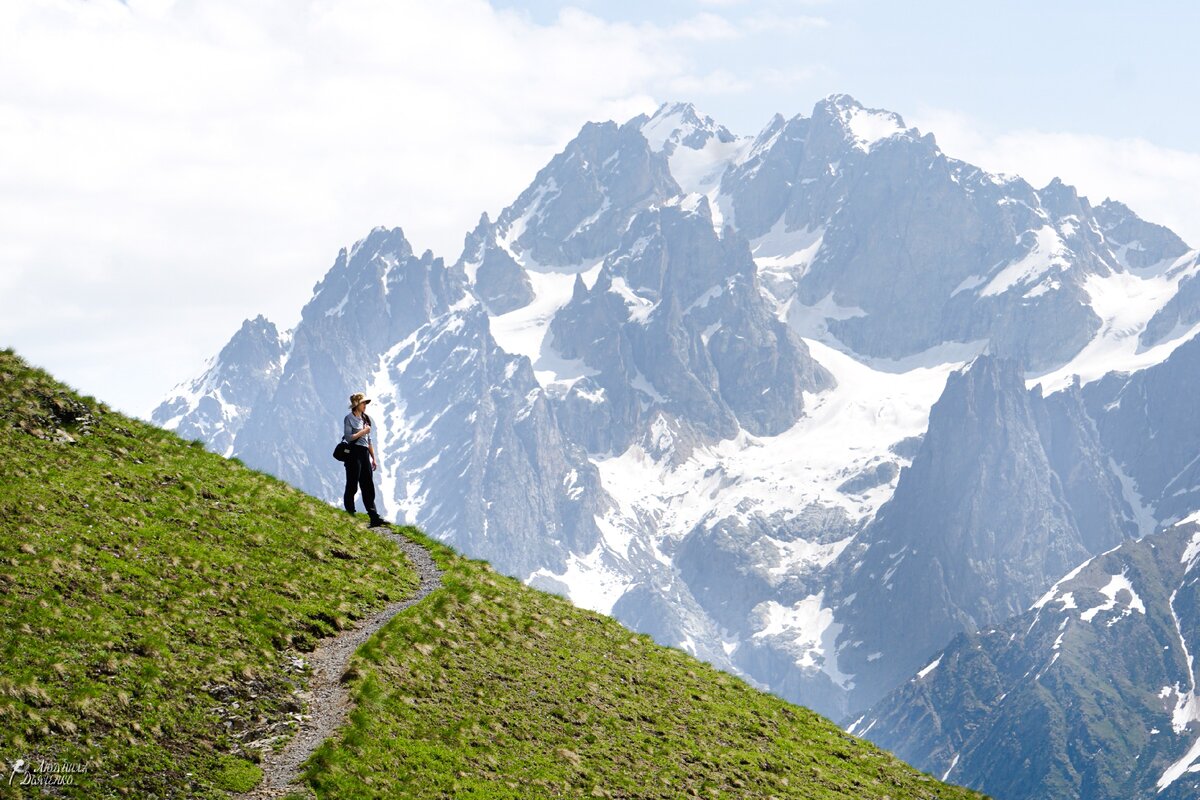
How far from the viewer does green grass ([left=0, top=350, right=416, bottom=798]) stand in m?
25.8

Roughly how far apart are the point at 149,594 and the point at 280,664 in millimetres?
3646

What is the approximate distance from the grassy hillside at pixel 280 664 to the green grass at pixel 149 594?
0.21 feet

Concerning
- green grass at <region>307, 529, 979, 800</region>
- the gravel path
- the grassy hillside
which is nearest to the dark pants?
the grassy hillside

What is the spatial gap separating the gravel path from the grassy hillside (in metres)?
0.38

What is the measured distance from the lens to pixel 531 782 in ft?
96.3

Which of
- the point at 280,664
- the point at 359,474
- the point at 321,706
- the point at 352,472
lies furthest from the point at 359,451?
the point at 321,706

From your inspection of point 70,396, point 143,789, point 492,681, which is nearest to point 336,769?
point 143,789

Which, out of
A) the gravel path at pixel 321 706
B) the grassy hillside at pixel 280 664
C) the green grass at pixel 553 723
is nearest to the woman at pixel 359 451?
the grassy hillside at pixel 280 664

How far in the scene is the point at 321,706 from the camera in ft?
98.3

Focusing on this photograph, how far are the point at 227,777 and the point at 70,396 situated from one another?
20.9 meters

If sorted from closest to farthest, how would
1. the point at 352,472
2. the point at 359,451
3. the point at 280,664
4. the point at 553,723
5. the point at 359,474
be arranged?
the point at 280,664, the point at 553,723, the point at 359,451, the point at 352,472, the point at 359,474

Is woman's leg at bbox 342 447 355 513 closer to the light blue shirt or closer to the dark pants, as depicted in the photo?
the dark pants

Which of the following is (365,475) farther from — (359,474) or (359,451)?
(359,451)

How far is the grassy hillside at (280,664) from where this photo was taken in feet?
87.4
